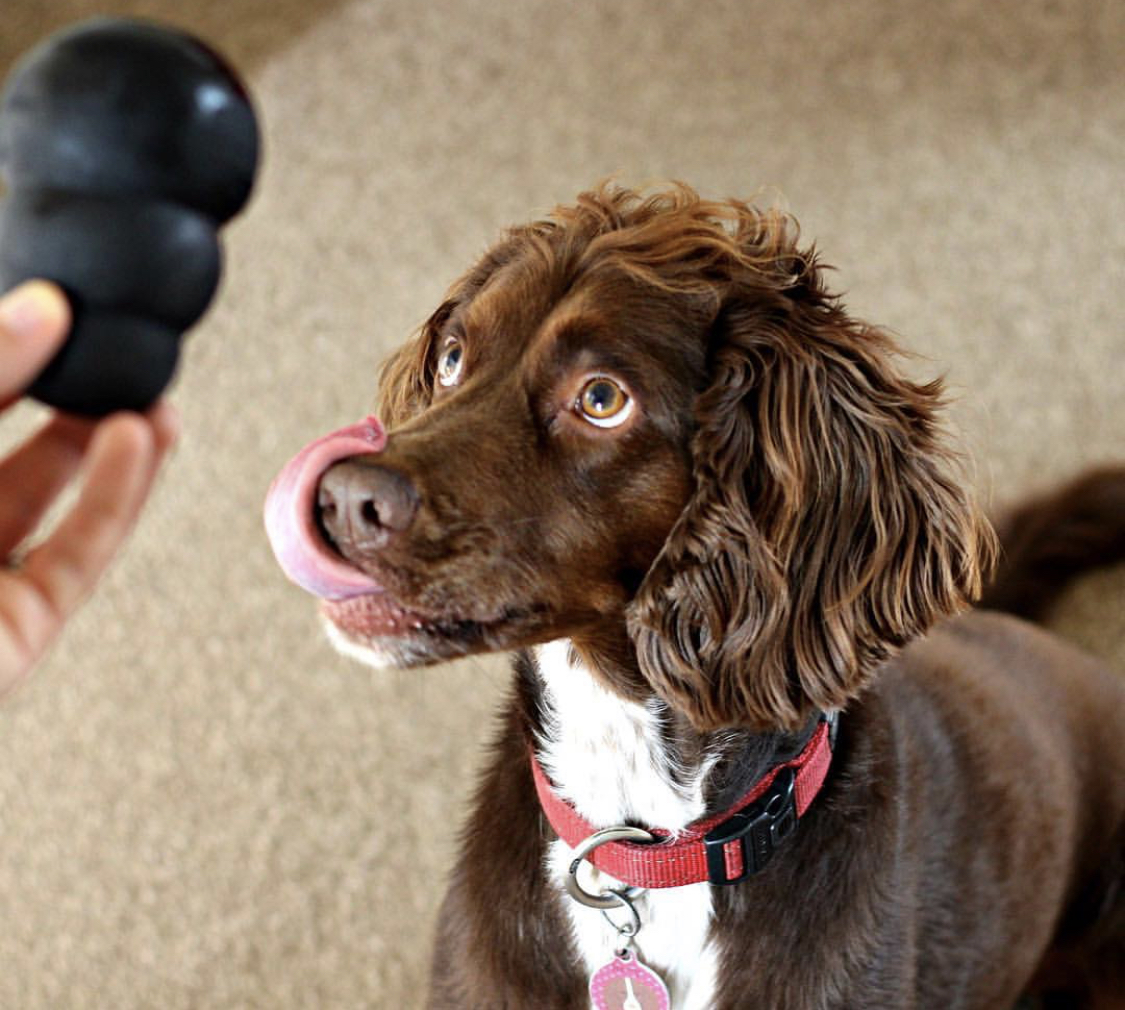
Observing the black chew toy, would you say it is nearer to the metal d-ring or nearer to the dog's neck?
the dog's neck

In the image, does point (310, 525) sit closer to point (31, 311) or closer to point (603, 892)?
point (31, 311)

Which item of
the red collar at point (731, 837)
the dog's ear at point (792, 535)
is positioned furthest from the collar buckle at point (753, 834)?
the dog's ear at point (792, 535)

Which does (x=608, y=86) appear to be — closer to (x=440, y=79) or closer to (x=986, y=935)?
(x=440, y=79)

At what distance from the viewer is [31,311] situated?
1151mm

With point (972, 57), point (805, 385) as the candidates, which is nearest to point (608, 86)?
point (972, 57)

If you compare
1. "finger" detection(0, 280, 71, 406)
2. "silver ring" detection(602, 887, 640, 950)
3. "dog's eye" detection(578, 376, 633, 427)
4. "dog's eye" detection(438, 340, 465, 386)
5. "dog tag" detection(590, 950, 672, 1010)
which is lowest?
"dog tag" detection(590, 950, 672, 1010)

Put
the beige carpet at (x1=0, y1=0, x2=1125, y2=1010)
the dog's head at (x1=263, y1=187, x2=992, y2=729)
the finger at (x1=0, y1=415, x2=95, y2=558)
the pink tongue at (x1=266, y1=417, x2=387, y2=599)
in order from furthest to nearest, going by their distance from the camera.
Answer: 1. the beige carpet at (x1=0, y1=0, x2=1125, y2=1010)
2. the finger at (x1=0, y1=415, x2=95, y2=558)
3. the dog's head at (x1=263, y1=187, x2=992, y2=729)
4. the pink tongue at (x1=266, y1=417, x2=387, y2=599)

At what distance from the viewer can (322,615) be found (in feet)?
3.82

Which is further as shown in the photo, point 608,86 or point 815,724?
point 608,86

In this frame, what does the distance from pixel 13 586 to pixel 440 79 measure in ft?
7.68

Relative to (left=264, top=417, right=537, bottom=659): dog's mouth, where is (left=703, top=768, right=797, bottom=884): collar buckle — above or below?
below

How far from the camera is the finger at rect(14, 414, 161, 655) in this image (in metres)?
1.17

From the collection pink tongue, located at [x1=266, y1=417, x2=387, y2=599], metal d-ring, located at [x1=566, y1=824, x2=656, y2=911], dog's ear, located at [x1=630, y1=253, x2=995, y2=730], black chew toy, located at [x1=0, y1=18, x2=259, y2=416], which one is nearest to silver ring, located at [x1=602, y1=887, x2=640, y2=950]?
metal d-ring, located at [x1=566, y1=824, x2=656, y2=911]

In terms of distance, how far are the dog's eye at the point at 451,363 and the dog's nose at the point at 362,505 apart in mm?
240
